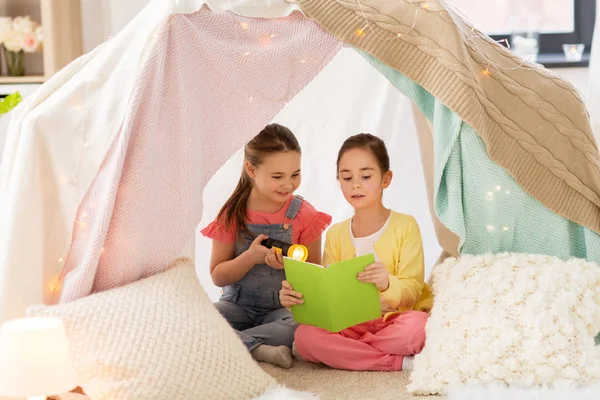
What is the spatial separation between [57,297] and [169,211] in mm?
277

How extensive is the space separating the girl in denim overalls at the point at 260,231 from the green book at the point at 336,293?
23 centimetres

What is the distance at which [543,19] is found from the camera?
336 cm

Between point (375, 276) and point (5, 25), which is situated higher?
point (5, 25)

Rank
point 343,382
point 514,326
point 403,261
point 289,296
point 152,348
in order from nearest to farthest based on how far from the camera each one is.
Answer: point 152,348 < point 514,326 < point 343,382 < point 289,296 < point 403,261

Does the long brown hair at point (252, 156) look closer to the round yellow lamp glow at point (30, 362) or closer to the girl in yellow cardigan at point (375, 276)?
the girl in yellow cardigan at point (375, 276)

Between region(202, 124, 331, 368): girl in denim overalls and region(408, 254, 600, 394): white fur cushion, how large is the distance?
0.47 meters

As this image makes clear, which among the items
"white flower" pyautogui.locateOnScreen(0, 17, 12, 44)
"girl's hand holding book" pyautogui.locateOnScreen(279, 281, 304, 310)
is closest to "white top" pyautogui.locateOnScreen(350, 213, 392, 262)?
"girl's hand holding book" pyautogui.locateOnScreen(279, 281, 304, 310)

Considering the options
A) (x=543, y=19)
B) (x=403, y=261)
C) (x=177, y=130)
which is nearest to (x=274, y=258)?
(x=403, y=261)

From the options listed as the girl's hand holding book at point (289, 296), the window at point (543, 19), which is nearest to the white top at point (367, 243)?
the girl's hand holding book at point (289, 296)

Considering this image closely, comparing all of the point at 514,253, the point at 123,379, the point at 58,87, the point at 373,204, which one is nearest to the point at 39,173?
the point at 58,87

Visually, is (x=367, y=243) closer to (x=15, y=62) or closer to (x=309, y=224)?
(x=309, y=224)

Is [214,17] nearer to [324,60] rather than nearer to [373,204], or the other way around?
[324,60]

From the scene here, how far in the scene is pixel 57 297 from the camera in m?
1.59

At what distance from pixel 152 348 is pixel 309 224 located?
0.84 meters
